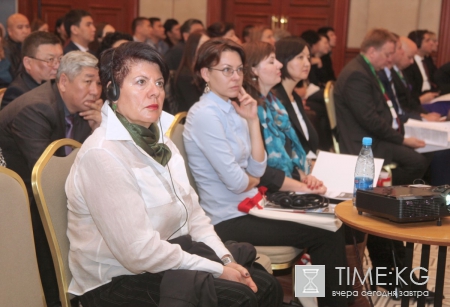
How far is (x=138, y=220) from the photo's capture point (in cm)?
174

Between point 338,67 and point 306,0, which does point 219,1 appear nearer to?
point 306,0

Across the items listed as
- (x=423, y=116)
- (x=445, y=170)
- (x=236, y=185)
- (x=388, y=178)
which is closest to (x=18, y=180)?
(x=236, y=185)

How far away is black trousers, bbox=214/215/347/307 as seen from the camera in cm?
245

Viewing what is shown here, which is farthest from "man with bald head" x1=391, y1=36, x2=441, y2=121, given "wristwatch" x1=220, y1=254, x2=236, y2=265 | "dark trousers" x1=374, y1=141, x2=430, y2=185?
"wristwatch" x1=220, y1=254, x2=236, y2=265

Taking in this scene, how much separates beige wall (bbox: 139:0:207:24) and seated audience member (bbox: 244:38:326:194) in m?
5.80

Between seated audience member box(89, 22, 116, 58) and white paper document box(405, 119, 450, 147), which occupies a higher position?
seated audience member box(89, 22, 116, 58)

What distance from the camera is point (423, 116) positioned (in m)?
5.15

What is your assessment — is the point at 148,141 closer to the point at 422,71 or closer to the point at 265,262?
the point at 265,262

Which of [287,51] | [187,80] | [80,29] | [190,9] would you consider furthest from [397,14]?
[287,51]

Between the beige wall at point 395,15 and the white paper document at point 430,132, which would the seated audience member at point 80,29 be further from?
the beige wall at point 395,15

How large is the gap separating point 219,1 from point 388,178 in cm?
581

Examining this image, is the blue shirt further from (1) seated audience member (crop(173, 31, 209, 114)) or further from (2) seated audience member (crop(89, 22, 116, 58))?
(2) seated audience member (crop(89, 22, 116, 58))

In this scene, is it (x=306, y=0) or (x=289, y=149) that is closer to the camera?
(x=289, y=149)

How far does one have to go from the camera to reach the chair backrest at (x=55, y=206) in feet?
5.78
